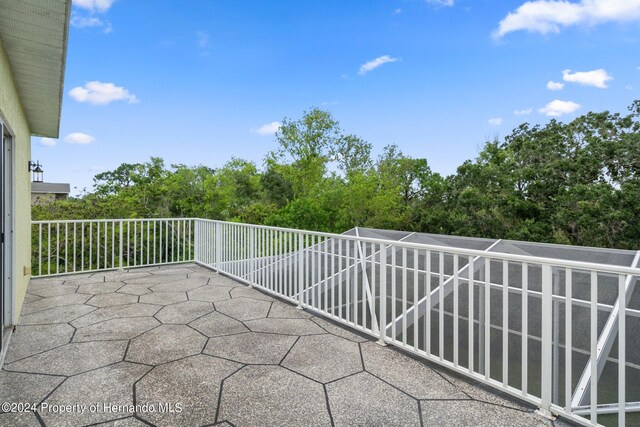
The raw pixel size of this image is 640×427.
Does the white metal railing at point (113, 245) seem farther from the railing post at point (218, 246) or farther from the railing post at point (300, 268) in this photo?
the railing post at point (300, 268)

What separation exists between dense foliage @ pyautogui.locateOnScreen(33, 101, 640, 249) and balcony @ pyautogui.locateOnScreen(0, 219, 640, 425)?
5240 millimetres

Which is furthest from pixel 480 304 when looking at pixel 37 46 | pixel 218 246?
pixel 218 246

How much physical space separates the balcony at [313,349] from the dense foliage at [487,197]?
17.2 ft

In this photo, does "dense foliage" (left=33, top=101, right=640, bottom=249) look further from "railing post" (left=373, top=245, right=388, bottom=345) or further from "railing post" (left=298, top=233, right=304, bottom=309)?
"railing post" (left=373, top=245, right=388, bottom=345)

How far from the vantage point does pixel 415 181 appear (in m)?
15.1

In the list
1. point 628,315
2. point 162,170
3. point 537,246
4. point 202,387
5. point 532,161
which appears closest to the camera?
point 202,387

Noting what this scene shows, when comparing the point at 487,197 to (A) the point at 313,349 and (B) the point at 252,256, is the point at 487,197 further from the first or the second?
(A) the point at 313,349

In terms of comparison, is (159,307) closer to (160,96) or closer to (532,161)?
(160,96)

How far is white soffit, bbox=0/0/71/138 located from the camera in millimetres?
2211

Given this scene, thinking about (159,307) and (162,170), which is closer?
(159,307)

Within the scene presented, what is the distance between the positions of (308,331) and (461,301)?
2.11m

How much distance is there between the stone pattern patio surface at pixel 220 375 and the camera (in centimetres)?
183

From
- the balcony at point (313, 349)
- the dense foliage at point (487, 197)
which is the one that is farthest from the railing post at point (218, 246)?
the dense foliage at point (487, 197)

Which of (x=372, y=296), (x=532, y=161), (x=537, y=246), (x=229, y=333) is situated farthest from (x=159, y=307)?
(x=532, y=161)
